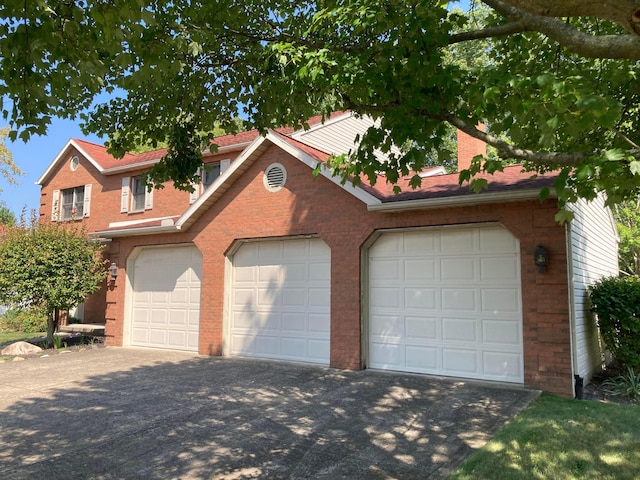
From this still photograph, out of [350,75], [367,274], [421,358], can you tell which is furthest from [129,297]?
[350,75]

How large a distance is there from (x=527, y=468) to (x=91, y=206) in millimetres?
19351

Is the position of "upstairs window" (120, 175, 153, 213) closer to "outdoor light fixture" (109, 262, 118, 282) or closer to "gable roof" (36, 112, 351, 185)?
"gable roof" (36, 112, 351, 185)

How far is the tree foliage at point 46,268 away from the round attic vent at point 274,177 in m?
6.43

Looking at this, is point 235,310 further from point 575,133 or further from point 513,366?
point 575,133

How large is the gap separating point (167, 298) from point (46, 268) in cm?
364

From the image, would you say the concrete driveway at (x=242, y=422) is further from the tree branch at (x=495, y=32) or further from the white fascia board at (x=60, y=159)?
the white fascia board at (x=60, y=159)

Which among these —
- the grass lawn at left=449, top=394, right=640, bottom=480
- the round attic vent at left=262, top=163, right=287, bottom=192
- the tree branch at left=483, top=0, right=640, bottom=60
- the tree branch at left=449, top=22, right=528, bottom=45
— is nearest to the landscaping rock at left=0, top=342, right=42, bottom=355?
the round attic vent at left=262, top=163, right=287, bottom=192

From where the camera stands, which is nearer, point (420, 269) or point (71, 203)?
point (420, 269)

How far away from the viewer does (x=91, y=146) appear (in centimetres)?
2138

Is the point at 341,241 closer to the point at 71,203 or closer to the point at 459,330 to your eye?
the point at 459,330

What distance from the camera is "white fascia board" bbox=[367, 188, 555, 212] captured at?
7.87 meters

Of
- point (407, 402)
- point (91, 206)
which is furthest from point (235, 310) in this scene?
point (91, 206)

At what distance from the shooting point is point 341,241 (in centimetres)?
995

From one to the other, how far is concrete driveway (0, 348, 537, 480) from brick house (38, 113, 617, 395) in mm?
730
